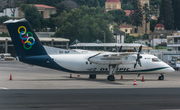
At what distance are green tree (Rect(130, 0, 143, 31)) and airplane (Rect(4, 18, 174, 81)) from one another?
5974 inches

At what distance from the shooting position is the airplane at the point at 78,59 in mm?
32125

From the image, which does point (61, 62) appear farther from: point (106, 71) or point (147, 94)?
point (147, 94)

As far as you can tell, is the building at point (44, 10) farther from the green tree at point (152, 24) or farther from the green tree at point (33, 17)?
the green tree at point (152, 24)

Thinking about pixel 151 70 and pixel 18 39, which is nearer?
pixel 18 39

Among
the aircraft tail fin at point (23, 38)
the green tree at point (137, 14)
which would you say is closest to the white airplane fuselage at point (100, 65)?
the aircraft tail fin at point (23, 38)

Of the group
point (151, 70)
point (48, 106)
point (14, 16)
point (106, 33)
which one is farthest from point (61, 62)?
point (14, 16)

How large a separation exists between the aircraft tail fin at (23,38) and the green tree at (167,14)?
415ft

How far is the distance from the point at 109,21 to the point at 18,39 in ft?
375

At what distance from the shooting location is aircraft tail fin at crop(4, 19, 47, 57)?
3183cm

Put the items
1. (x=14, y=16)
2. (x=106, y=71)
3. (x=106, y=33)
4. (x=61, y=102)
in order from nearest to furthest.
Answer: (x=61, y=102) → (x=106, y=71) → (x=106, y=33) → (x=14, y=16)

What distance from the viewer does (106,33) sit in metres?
129

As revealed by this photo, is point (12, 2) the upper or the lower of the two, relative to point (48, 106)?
upper

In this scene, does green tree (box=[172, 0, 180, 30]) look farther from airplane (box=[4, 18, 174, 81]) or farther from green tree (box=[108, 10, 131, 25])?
airplane (box=[4, 18, 174, 81])

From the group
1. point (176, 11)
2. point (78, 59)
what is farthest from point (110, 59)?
point (176, 11)
